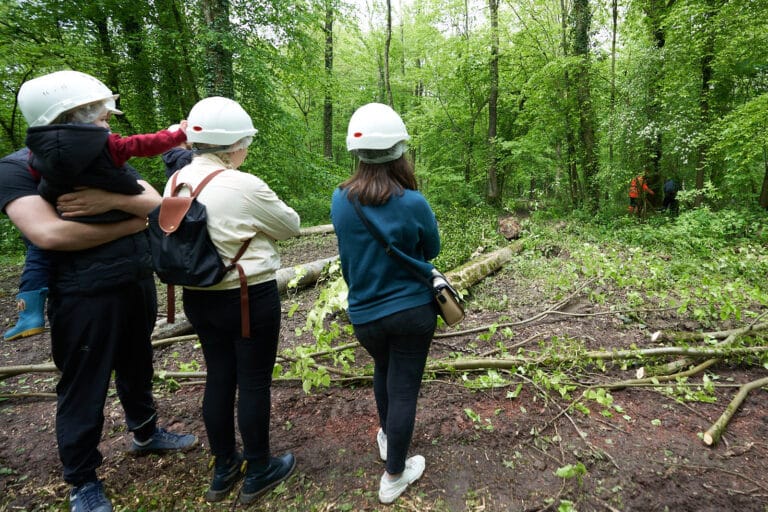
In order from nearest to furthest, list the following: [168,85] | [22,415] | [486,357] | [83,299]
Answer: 1. [83,299]
2. [22,415]
3. [486,357]
4. [168,85]

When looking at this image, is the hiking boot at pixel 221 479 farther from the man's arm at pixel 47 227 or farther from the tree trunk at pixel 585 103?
the tree trunk at pixel 585 103

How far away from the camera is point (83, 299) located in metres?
1.88

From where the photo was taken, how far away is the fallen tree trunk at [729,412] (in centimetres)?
237

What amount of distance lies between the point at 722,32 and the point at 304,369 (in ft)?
35.4

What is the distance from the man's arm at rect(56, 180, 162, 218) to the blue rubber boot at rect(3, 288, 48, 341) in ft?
1.49

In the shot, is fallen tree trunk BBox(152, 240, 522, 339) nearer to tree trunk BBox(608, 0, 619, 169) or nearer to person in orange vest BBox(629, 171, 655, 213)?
person in orange vest BBox(629, 171, 655, 213)

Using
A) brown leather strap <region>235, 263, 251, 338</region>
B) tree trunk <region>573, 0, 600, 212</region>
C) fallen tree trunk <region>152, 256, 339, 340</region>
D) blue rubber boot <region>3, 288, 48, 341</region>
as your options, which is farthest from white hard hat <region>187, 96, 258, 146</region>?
tree trunk <region>573, 0, 600, 212</region>

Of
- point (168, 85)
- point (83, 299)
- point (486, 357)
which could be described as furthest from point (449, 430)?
point (168, 85)

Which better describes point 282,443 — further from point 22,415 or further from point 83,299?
point 22,415

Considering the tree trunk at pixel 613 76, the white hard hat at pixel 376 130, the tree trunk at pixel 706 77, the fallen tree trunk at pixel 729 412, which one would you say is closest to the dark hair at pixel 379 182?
the white hard hat at pixel 376 130

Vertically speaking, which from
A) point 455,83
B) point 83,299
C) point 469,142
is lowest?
point 83,299

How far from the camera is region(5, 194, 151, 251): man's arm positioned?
5.77 feet

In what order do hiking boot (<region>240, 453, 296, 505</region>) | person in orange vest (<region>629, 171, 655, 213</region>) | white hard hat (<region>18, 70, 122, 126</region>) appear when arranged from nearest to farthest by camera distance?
1. white hard hat (<region>18, 70, 122, 126</region>)
2. hiking boot (<region>240, 453, 296, 505</region>)
3. person in orange vest (<region>629, 171, 655, 213</region>)

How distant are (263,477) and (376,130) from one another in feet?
6.59
